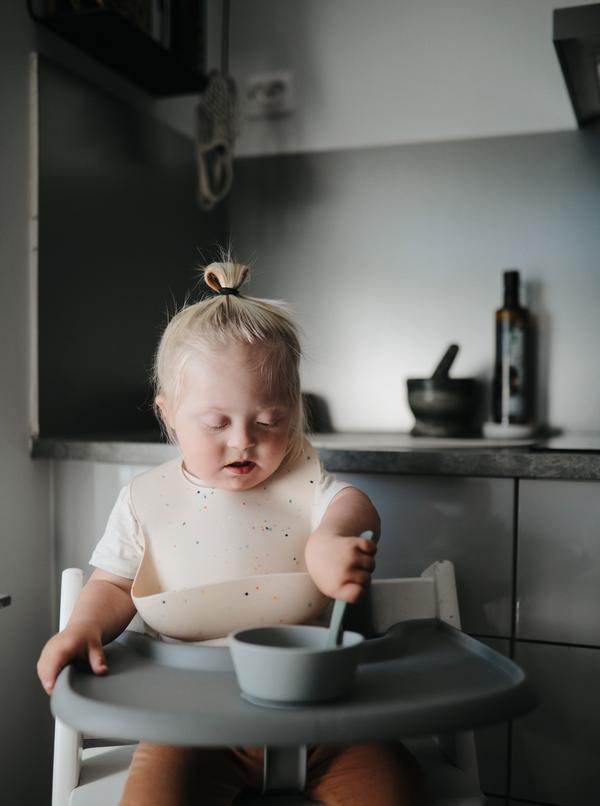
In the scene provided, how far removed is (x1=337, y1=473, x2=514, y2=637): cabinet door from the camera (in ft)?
3.93

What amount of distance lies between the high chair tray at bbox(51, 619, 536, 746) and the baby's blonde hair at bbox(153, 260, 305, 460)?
1.03 ft

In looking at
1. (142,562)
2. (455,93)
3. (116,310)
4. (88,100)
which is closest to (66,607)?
(142,562)

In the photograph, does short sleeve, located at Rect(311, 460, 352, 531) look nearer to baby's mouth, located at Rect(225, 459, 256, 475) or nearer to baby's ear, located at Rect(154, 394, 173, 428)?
baby's mouth, located at Rect(225, 459, 256, 475)

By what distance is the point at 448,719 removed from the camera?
2.04ft

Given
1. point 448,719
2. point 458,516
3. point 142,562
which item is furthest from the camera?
point 458,516

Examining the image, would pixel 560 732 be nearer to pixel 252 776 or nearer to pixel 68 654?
pixel 252 776

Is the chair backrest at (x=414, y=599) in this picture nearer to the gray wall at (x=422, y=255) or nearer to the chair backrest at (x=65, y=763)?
the chair backrest at (x=65, y=763)

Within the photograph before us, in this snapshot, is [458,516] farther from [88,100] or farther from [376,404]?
[88,100]

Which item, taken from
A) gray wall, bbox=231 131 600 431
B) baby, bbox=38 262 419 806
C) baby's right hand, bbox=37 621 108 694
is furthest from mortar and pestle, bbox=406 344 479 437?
baby's right hand, bbox=37 621 108 694

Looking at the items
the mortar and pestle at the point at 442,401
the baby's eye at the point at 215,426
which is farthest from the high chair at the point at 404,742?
the mortar and pestle at the point at 442,401

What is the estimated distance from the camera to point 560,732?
1.18m

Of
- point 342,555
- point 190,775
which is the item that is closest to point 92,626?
point 190,775

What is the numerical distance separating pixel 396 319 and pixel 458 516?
73cm

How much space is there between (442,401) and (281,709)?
3.44ft
